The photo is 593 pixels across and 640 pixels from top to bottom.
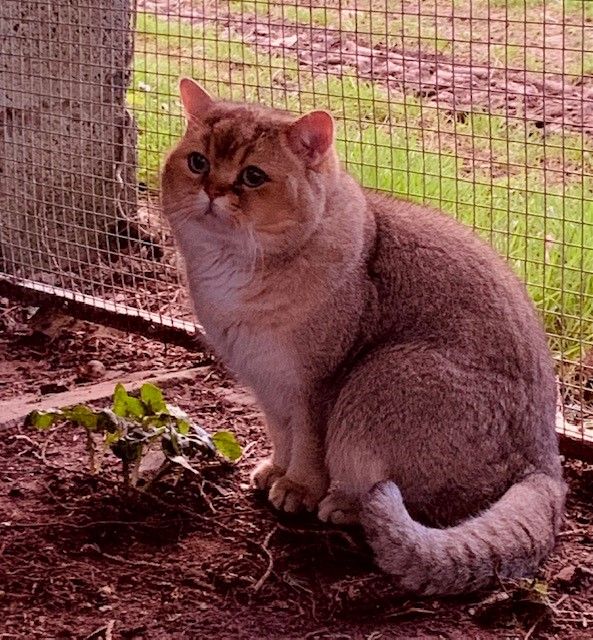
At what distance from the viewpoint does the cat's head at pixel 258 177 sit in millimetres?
2904

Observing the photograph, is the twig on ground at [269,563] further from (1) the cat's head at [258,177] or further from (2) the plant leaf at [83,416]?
(1) the cat's head at [258,177]

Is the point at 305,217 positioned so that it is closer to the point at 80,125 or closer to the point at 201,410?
the point at 201,410

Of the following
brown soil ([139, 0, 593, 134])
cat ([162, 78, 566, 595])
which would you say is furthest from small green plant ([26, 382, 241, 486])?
brown soil ([139, 0, 593, 134])

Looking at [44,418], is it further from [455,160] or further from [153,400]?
[455,160]

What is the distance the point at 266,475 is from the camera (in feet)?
10.6

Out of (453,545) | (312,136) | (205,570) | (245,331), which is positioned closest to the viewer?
(453,545)

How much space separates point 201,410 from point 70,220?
1428mm

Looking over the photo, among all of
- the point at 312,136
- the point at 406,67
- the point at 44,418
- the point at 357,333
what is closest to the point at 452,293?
the point at 357,333

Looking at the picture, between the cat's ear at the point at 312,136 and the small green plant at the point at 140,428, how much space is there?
796 mm

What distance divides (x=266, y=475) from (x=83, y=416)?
22.3 inches

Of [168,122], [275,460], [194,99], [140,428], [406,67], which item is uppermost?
[406,67]

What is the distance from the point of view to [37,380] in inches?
163

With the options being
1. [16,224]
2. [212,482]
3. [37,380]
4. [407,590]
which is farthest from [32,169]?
[407,590]

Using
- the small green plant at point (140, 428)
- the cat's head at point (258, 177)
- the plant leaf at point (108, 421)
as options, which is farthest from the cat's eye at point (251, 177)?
the plant leaf at point (108, 421)
